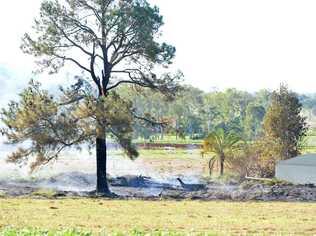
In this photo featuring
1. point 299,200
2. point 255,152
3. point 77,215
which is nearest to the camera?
point 77,215

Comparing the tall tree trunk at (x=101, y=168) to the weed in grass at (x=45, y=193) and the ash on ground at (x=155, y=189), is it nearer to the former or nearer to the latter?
the ash on ground at (x=155, y=189)

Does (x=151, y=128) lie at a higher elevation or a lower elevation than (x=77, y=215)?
higher

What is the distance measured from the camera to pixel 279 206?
17.6 meters

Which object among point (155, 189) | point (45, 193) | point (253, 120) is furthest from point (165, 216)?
point (253, 120)

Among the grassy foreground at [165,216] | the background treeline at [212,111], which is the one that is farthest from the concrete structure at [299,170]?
the background treeline at [212,111]

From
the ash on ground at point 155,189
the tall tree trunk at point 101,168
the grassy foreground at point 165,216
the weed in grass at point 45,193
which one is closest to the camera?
the grassy foreground at point 165,216

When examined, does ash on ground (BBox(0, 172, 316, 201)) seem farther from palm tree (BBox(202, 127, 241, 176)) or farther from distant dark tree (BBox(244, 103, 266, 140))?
distant dark tree (BBox(244, 103, 266, 140))

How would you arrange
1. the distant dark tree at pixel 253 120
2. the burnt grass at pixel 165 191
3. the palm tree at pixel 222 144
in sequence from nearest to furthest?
the burnt grass at pixel 165 191 → the palm tree at pixel 222 144 → the distant dark tree at pixel 253 120

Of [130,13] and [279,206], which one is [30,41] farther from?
[279,206]

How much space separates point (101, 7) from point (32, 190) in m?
6.46

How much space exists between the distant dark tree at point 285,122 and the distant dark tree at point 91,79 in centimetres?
859

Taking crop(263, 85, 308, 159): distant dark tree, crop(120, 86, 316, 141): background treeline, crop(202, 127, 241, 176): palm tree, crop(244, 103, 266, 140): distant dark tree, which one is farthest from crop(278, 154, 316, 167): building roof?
crop(244, 103, 266, 140): distant dark tree

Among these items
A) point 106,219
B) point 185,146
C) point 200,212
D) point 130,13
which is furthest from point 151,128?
point 185,146

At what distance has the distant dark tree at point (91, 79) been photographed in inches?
837
